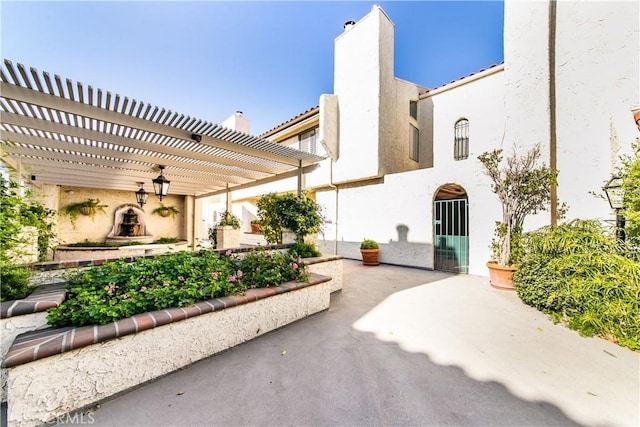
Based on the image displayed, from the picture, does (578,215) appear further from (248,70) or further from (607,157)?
(248,70)

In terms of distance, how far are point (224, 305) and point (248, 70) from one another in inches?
318

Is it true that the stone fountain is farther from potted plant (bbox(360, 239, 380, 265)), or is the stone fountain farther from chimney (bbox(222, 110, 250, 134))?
potted plant (bbox(360, 239, 380, 265))

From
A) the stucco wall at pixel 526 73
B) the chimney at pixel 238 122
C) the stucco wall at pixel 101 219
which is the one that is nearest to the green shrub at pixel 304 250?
the stucco wall at pixel 526 73

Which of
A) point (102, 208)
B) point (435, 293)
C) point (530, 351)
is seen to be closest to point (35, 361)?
point (530, 351)

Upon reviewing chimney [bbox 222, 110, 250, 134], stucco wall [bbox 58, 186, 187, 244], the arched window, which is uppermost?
chimney [bbox 222, 110, 250, 134]

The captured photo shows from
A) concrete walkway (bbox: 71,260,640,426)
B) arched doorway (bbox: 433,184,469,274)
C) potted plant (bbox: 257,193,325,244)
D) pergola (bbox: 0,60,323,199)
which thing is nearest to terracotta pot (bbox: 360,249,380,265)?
arched doorway (bbox: 433,184,469,274)

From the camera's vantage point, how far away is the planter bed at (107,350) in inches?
74.6

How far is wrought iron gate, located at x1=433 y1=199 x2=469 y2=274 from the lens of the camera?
24.8ft

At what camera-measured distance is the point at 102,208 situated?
A: 1159 cm

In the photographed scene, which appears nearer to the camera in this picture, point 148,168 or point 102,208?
point 148,168

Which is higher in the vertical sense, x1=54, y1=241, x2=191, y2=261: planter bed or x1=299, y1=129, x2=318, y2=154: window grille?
x1=299, y1=129, x2=318, y2=154: window grille

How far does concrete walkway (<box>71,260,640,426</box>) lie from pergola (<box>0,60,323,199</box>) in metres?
3.33

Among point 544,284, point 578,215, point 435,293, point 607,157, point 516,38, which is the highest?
point 516,38

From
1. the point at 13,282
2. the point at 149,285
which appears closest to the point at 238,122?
the point at 149,285
